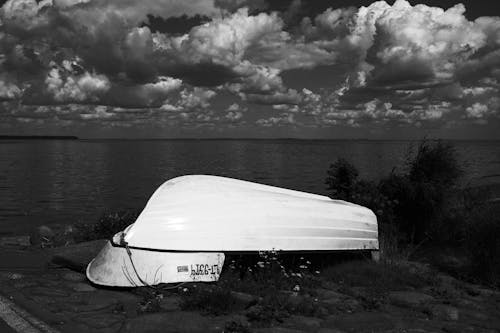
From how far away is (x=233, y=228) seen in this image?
744 cm

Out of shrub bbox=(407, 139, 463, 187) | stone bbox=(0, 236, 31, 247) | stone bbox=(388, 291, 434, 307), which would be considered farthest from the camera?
stone bbox=(0, 236, 31, 247)

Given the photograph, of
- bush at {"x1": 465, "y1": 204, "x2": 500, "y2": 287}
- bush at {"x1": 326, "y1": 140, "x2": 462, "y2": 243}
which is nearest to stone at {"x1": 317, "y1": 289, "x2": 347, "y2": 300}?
bush at {"x1": 465, "y1": 204, "x2": 500, "y2": 287}

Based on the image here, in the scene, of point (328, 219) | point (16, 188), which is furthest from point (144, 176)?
point (328, 219)

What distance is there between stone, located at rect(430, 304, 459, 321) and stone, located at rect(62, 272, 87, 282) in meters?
5.01

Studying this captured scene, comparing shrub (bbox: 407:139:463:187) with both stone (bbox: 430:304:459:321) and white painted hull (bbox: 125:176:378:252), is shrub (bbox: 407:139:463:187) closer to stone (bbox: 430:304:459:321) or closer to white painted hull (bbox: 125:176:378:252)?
white painted hull (bbox: 125:176:378:252)

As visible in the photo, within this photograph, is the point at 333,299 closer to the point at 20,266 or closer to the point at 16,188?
the point at 20,266

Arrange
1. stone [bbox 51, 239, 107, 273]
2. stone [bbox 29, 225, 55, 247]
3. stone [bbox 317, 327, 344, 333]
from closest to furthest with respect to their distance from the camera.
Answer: stone [bbox 317, 327, 344, 333], stone [bbox 51, 239, 107, 273], stone [bbox 29, 225, 55, 247]

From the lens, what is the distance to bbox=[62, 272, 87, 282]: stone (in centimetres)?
771

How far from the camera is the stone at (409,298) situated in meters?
6.70

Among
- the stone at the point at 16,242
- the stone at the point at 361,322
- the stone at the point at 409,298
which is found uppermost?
the stone at the point at 361,322

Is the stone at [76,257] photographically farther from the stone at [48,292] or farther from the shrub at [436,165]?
the shrub at [436,165]

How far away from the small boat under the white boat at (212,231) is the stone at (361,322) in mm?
1834

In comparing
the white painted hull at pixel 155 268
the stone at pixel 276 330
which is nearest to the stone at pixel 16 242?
the white painted hull at pixel 155 268

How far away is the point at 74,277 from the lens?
309 inches
